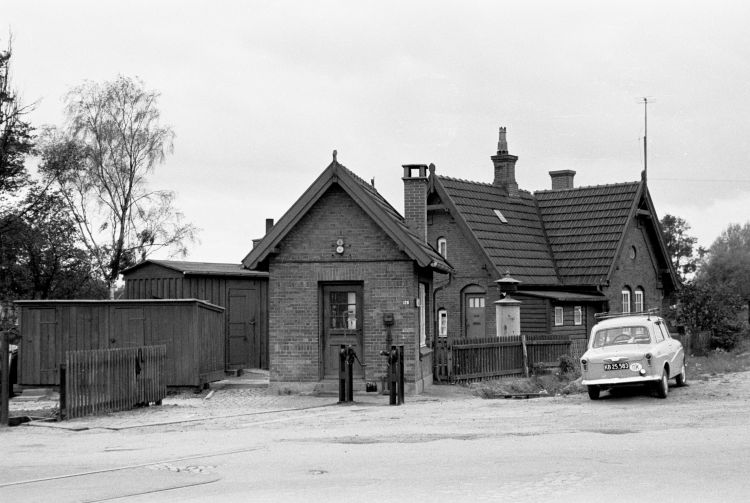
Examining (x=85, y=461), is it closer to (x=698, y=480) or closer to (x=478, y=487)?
(x=478, y=487)

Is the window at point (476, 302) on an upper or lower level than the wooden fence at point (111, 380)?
upper

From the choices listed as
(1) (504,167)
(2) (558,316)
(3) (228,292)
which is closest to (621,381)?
(3) (228,292)

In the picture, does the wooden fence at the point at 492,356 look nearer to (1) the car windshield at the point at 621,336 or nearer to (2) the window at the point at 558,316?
(1) the car windshield at the point at 621,336

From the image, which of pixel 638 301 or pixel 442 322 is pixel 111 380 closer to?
pixel 442 322

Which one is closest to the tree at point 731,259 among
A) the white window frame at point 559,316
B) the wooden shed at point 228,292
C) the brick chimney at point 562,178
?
the brick chimney at point 562,178

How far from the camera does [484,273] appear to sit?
41281mm

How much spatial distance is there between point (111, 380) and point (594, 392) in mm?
9593

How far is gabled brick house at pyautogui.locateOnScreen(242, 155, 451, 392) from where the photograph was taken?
23891mm

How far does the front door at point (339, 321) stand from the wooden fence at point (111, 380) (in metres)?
3.82

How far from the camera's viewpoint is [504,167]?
1891 inches

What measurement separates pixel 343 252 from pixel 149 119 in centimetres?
2856

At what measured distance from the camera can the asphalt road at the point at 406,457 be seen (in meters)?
11.0

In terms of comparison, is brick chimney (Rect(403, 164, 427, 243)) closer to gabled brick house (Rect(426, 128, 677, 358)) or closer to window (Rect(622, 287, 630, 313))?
gabled brick house (Rect(426, 128, 677, 358))

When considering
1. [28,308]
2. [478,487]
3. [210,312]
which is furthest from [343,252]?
[478,487]
